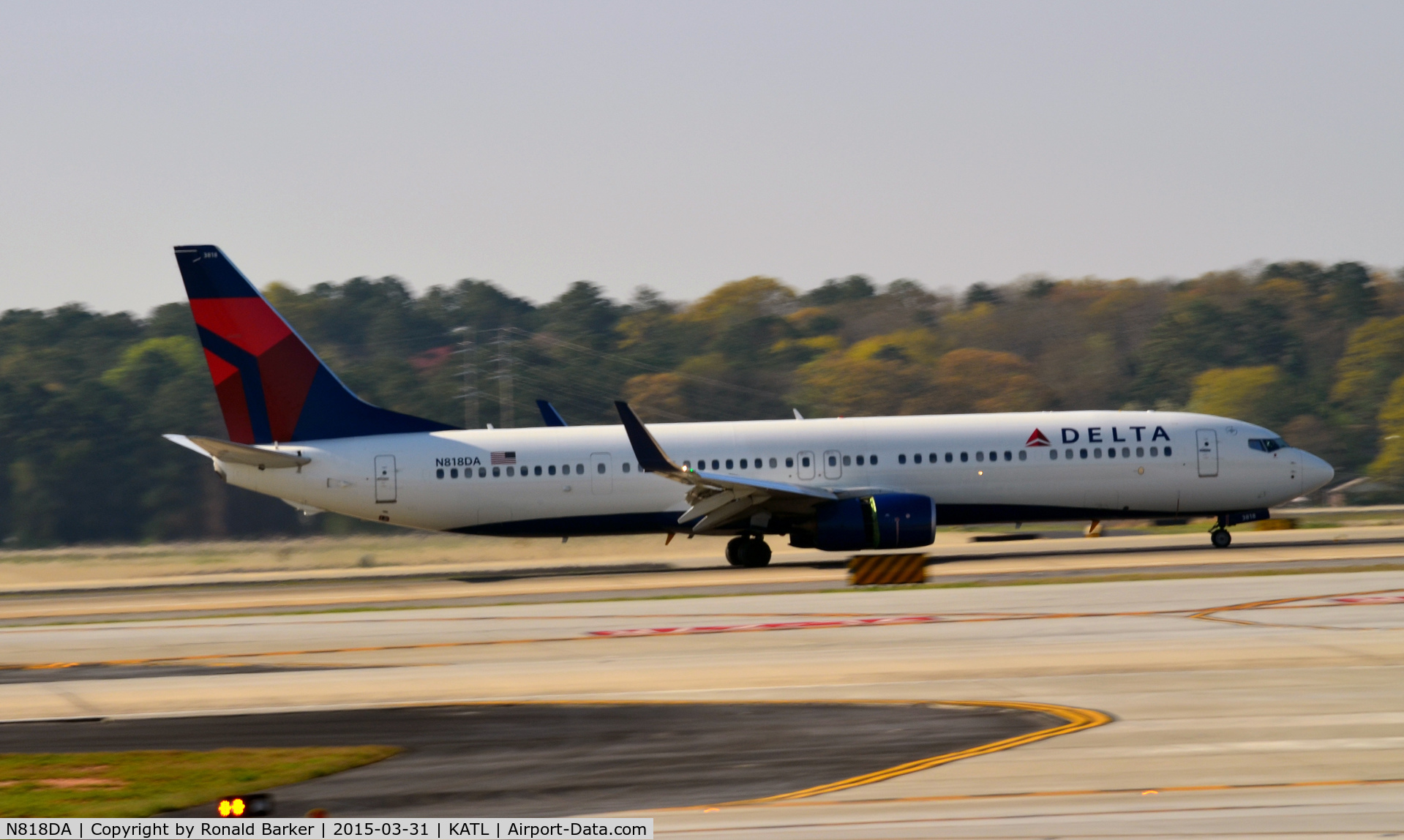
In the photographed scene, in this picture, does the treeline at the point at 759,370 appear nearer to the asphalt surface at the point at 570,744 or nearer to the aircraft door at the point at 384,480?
the aircraft door at the point at 384,480

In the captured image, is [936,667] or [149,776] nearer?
[149,776]

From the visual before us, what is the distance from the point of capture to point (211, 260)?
36031mm

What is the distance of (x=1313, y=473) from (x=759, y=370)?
5951 cm

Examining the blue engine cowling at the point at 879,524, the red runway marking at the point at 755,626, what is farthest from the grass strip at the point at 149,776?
the blue engine cowling at the point at 879,524

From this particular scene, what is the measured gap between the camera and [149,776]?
1349cm

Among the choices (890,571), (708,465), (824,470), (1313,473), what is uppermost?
(708,465)

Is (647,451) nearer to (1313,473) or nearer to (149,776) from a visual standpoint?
(1313,473)

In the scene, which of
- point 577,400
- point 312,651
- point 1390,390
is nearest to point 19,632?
point 312,651

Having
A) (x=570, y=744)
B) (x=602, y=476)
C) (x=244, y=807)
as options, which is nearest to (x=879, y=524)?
(x=602, y=476)

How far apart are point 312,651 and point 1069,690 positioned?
12.0 m

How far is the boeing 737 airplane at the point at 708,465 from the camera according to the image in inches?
1356

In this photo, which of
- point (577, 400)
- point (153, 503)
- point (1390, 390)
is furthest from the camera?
point (577, 400)

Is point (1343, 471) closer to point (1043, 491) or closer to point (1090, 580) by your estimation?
point (1043, 491)

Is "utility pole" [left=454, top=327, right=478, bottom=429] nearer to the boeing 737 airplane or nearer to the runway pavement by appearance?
the boeing 737 airplane
